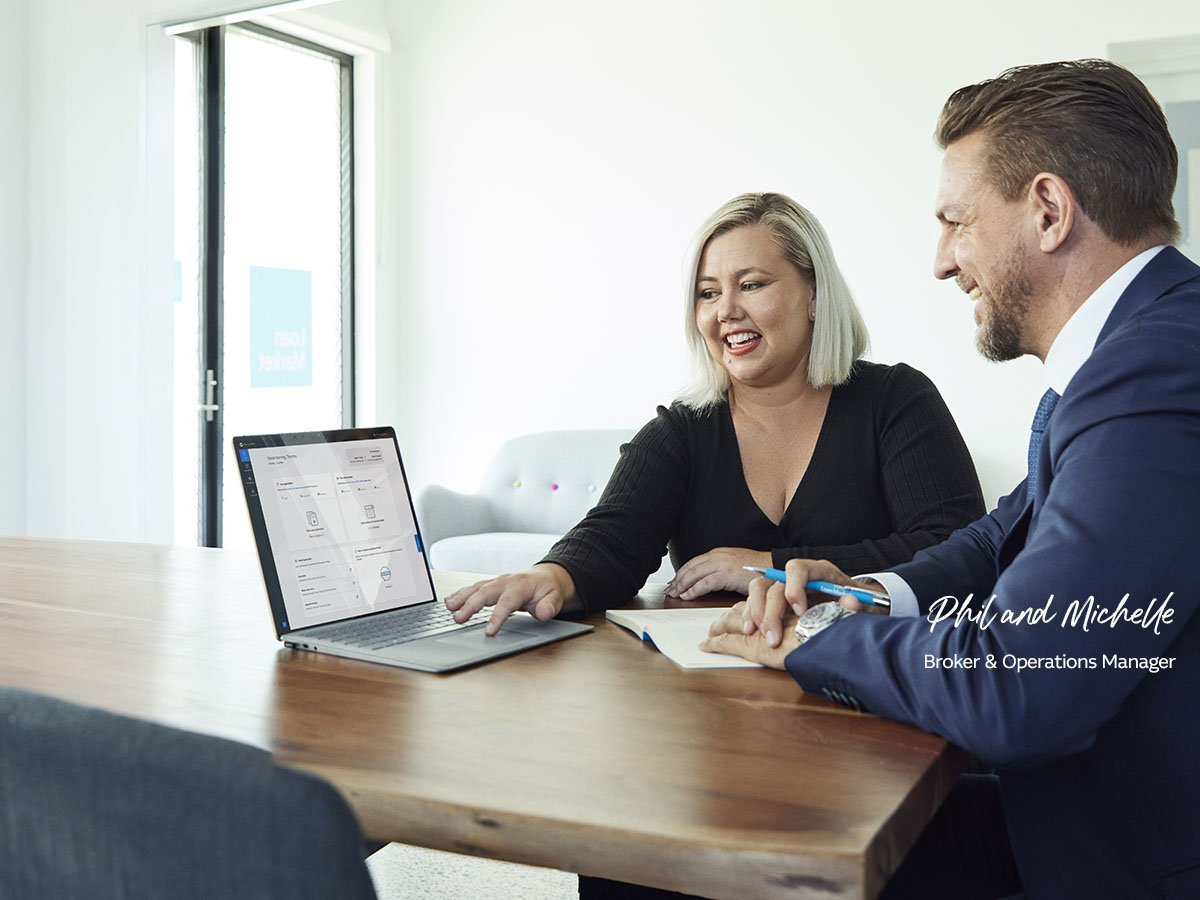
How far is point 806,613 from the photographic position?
1.14 metres

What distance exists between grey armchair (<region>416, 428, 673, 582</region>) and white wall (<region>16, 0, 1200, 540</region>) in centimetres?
42

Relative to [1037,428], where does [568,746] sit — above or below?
below

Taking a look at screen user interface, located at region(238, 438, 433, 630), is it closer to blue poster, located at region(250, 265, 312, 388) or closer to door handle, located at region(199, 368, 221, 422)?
door handle, located at region(199, 368, 221, 422)

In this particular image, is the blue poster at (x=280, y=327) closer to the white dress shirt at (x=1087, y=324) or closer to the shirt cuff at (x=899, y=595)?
the shirt cuff at (x=899, y=595)

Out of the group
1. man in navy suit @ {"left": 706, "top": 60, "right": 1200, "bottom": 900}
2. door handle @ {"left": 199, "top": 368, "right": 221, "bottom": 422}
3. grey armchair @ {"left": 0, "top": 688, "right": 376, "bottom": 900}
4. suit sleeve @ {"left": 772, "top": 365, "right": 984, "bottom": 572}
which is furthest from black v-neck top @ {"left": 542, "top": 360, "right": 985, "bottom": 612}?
door handle @ {"left": 199, "top": 368, "right": 221, "bottom": 422}

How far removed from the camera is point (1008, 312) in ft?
4.00

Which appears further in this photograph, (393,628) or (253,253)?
(253,253)

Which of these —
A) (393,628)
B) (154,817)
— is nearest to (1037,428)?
Answer: (393,628)

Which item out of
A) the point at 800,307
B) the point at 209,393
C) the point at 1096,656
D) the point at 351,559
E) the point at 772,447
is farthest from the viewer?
the point at 209,393

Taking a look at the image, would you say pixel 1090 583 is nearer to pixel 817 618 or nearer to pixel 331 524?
pixel 817 618

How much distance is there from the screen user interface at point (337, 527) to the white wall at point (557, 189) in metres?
3.30

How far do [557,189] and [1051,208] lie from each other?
4.20 metres

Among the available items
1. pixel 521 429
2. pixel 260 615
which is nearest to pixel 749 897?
pixel 260 615

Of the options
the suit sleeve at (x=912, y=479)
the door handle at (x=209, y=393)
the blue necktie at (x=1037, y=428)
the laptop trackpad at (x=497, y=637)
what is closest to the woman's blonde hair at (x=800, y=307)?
the suit sleeve at (x=912, y=479)
